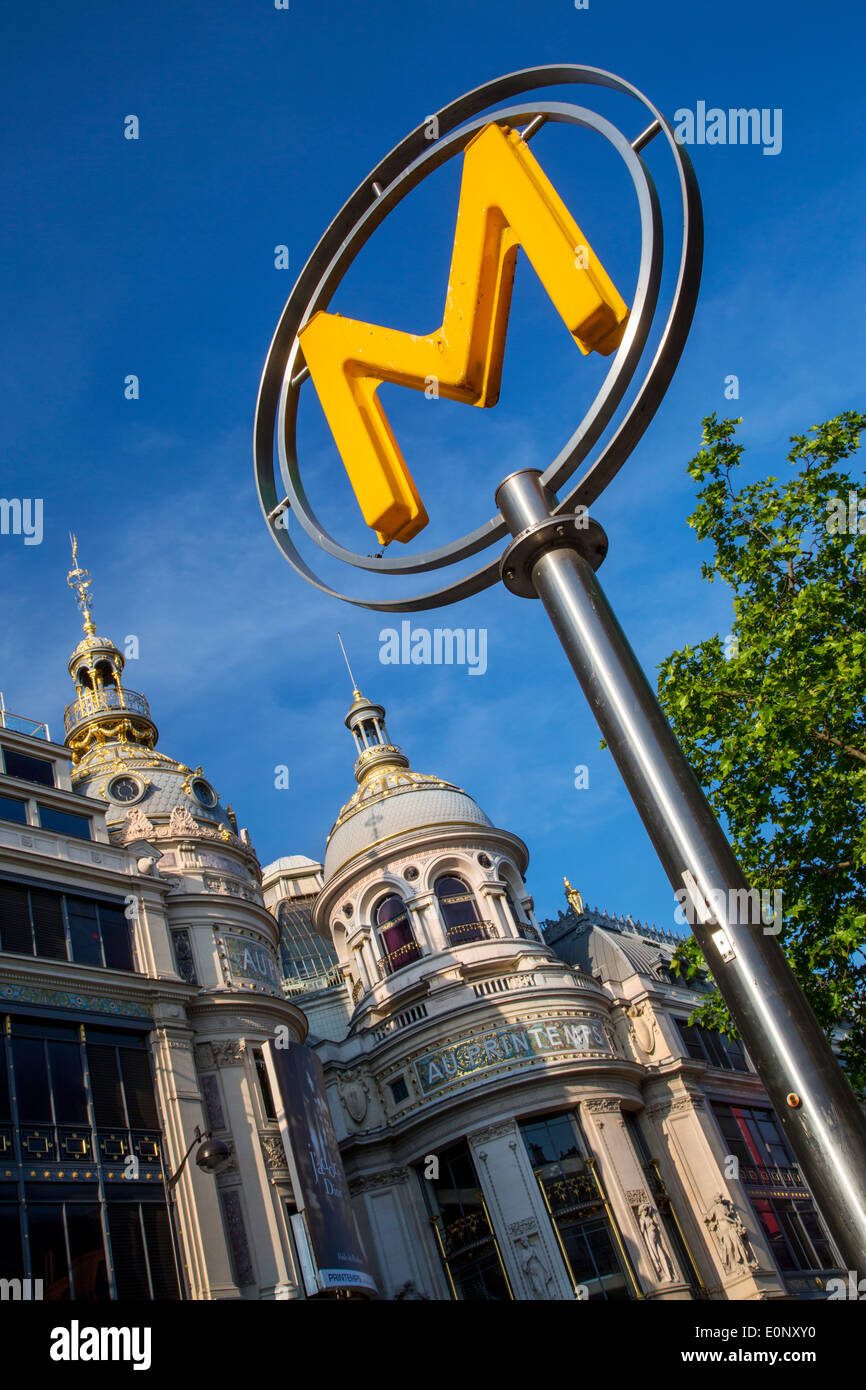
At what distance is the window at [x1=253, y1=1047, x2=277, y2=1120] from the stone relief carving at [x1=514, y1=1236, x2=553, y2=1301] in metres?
10.1

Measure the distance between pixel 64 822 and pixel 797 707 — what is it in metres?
20.7

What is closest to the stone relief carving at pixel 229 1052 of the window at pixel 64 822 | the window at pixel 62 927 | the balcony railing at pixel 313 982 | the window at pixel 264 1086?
the window at pixel 264 1086

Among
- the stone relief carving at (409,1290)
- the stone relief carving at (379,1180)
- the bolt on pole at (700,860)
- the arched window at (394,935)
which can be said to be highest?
the arched window at (394,935)

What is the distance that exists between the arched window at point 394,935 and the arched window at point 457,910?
161 cm

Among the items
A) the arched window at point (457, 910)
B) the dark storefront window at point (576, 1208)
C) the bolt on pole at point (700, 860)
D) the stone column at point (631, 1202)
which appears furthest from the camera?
the arched window at point (457, 910)

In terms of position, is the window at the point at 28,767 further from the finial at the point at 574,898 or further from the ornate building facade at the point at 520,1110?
the finial at the point at 574,898

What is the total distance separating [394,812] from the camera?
164 feet

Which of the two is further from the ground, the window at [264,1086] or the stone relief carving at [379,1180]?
the window at [264,1086]

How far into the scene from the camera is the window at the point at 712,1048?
46188 mm

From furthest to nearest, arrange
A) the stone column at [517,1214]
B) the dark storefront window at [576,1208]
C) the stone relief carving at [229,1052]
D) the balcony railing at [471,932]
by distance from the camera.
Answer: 1. the balcony railing at [471,932]
2. the dark storefront window at [576,1208]
3. the stone column at [517,1214]
4. the stone relief carving at [229,1052]

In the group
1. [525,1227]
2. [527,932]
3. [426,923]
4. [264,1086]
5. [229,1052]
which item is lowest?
[525,1227]

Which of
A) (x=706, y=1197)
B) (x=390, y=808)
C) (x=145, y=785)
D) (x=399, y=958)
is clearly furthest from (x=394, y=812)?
(x=706, y=1197)

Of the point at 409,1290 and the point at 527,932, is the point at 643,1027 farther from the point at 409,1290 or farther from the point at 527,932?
the point at 409,1290

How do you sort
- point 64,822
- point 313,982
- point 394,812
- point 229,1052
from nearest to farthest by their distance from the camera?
point 229,1052, point 64,822, point 394,812, point 313,982
